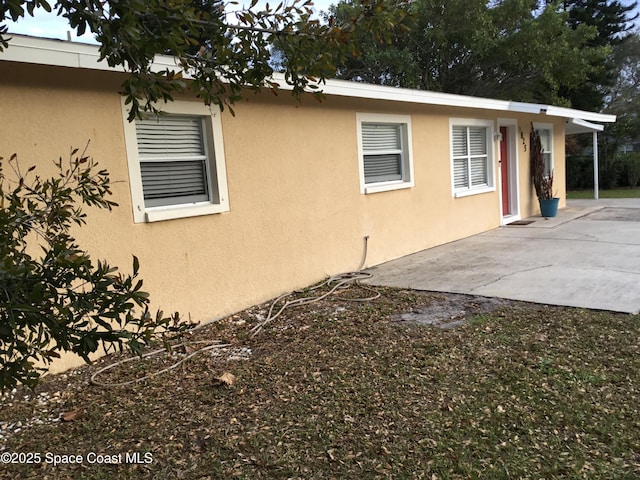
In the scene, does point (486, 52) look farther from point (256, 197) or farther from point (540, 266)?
point (256, 197)

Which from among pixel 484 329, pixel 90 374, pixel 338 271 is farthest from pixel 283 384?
pixel 338 271

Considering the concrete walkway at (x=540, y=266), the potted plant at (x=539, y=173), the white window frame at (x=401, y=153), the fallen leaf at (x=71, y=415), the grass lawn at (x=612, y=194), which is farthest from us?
the grass lawn at (x=612, y=194)

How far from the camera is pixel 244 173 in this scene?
624cm

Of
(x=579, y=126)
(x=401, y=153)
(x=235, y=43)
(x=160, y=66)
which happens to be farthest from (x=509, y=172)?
(x=235, y=43)

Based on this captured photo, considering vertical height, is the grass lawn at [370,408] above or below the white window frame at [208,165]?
below

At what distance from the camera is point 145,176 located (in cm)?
534

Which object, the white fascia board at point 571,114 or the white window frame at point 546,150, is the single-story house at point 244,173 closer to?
the white fascia board at point 571,114

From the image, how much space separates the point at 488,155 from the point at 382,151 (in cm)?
397

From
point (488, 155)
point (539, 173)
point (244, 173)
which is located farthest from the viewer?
point (539, 173)

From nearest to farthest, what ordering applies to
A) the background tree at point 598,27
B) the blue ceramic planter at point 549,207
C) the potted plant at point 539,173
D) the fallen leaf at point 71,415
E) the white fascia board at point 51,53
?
the fallen leaf at point 71,415, the white fascia board at point 51,53, the blue ceramic planter at point 549,207, the potted plant at point 539,173, the background tree at point 598,27

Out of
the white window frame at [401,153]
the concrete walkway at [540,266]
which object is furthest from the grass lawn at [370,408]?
the white window frame at [401,153]

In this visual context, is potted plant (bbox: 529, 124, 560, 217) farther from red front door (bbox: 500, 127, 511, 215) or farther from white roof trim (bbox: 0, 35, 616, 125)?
white roof trim (bbox: 0, 35, 616, 125)

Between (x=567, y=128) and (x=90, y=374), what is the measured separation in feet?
→ 53.3

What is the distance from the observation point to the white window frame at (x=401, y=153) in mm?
8055
